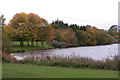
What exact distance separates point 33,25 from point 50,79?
45.7 metres

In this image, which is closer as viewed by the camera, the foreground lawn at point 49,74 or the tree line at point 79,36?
the foreground lawn at point 49,74

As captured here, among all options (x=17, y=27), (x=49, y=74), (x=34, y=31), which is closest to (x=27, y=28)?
(x=34, y=31)

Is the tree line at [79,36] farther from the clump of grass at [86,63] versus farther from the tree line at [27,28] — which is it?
the clump of grass at [86,63]

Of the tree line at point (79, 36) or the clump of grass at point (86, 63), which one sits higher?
the tree line at point (79, 36)

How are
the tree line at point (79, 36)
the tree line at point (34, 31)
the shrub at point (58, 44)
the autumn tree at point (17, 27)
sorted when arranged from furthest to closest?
the tree line at point (79, 36), the shrub at point (58, 44), the tree line at point (34, 31), the autumn tree at point (17, 27)

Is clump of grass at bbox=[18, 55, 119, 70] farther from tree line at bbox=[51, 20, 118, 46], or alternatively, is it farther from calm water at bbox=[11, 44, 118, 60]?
tree line at bbox=[51, 20, 118, 46]

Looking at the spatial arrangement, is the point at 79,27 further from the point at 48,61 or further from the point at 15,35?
the point at 48,61

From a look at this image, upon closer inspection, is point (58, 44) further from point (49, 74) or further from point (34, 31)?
point (49, 74)

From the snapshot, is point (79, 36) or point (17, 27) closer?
point (17, 27)

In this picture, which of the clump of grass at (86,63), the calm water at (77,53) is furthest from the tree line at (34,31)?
the clump of grass at (86,63)

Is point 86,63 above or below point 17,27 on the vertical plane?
below

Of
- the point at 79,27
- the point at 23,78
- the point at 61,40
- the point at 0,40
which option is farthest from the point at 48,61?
the point at 79,27

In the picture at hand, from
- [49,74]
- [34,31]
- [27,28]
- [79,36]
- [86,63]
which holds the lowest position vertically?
[86,63]

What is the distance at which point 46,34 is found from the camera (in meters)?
54.9
